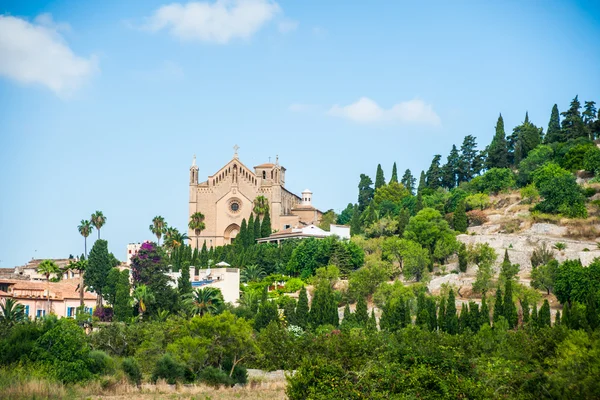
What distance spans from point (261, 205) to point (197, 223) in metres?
6.08

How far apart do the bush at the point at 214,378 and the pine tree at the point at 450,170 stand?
56.1 meters

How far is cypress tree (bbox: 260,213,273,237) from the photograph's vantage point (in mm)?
83250

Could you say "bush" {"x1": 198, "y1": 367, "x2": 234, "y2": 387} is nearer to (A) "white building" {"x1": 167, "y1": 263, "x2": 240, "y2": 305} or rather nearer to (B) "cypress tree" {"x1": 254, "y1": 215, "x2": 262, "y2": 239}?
(A) "white building" {"x1": 167, "y1": 263, "x2": 240, "y2": 305}

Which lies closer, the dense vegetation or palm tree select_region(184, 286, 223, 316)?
the dense vegetation

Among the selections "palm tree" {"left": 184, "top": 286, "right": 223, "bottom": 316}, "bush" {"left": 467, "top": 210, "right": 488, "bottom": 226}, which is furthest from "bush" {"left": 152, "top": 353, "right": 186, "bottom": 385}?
"bush" {"left": 467, "top": 210, "right": 488, "bottom": 226}

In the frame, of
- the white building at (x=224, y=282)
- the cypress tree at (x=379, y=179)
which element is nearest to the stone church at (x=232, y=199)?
the cypress tree at (x=379, y=179)

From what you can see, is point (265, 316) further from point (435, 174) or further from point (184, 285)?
point (435, 174)

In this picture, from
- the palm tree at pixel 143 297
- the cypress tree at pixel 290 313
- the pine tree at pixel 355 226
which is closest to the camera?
the cypress tree at pixel 290 313

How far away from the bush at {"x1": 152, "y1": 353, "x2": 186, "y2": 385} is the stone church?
150 feet

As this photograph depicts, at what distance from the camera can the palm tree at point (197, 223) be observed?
88062 mm

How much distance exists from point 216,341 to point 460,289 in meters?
23.9

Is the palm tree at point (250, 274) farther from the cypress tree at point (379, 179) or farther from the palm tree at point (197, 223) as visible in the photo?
the cypress tree at point (379, 179)

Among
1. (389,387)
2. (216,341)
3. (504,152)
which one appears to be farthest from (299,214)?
(389,387)

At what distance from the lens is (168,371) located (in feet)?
135
